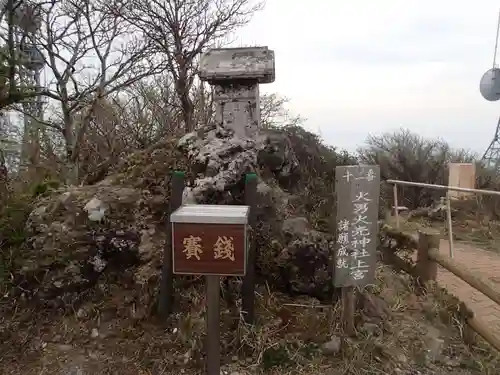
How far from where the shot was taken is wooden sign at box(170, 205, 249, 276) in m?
2.34

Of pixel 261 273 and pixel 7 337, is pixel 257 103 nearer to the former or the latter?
pixel 261 273

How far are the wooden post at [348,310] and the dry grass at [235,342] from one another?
0.21 feet

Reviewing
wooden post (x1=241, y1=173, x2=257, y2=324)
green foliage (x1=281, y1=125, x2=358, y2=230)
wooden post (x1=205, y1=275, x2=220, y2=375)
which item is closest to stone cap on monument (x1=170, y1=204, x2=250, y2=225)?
wooden post (x1=205, y1=275, x2=220, y2=375)

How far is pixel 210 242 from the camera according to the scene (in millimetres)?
2352

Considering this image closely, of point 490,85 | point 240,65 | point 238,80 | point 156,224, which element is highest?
point 490,85

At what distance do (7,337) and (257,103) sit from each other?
287 cm

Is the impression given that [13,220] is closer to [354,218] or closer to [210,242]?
[210,242]

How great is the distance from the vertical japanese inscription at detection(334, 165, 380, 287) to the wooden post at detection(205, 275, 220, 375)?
96 cm

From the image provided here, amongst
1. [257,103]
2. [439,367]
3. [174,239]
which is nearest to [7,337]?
[174,239]

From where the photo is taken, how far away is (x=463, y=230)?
23.9 feet

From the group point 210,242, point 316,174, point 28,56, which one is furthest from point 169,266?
point 28,56

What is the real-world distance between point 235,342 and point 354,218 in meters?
1.22

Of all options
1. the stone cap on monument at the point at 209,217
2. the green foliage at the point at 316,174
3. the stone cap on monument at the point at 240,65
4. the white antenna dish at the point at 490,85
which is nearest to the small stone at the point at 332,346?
the green foliage at the point at 316,174

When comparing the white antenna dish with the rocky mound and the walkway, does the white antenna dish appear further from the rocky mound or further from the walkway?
the rocky mound
